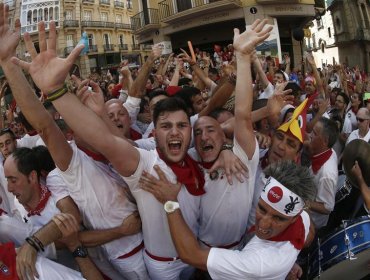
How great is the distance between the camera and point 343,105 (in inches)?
258

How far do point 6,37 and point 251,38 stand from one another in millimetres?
1486

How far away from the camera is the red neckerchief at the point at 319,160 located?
Answer: 3.37m

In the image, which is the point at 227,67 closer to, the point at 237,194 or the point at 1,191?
the point at 237,194

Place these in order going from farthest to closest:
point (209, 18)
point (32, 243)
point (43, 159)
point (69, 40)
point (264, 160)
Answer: point (69, 40)
point (209, 18)
point (264, 160)
point (43, 159)
point (32, 243)

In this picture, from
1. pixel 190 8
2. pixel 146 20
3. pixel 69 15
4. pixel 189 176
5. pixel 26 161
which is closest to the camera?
pixel 189 176

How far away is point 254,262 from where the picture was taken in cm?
198

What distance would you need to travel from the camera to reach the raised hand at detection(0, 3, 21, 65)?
2127 millimetres

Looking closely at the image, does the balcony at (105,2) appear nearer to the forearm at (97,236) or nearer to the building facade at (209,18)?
the building facade at (209,18)

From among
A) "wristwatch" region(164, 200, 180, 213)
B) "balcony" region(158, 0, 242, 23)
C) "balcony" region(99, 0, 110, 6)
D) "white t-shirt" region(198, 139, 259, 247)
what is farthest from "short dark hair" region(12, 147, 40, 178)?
"balcony" region(99, 0, 110, 6)

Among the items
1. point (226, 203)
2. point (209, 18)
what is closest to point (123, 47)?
point (209, 18)

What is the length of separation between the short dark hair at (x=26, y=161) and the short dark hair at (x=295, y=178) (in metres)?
1.53

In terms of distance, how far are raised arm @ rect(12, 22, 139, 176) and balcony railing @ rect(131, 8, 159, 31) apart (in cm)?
1955

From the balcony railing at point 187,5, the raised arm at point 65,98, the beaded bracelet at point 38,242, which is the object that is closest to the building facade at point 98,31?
the balcony railing at point 187,5

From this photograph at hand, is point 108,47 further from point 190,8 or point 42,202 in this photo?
point 42,202
